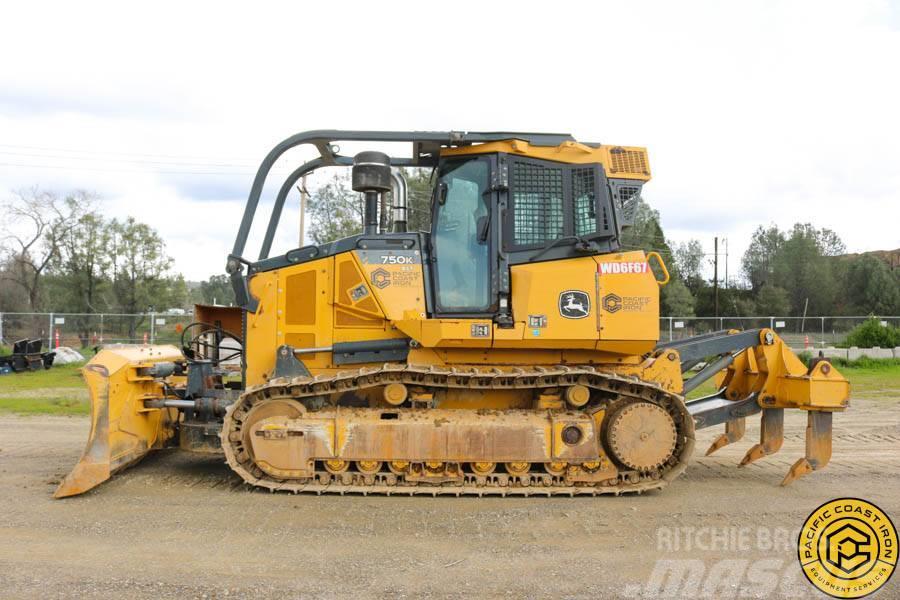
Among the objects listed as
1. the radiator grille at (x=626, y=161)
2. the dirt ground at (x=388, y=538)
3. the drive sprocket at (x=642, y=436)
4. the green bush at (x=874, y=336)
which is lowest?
the dirt ground at (x=388, y=538)

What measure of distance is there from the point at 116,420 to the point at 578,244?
4.84 metres

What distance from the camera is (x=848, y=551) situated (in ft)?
15.3

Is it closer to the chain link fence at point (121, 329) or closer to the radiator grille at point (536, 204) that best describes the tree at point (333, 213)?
the chain link fence at point (121, 329)

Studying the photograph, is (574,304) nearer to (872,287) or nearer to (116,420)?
(116,420)

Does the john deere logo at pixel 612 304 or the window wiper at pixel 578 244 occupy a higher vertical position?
the window wiper at pixel 578 244

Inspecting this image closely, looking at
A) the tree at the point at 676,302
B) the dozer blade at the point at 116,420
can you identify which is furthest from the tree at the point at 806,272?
the dozer blade at the point at 116,420

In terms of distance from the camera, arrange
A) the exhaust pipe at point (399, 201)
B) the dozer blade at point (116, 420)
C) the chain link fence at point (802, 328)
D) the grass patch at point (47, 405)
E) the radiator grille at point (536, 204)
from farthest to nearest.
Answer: the chain link fence at point (802, 328) → the grass patch at point (47, 405) → the exhaust pipe at point (399, 201) → the radiator grille at point (536, 204) → the dozer blade at point (116, 420)

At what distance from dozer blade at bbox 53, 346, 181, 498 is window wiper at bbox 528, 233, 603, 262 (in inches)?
167

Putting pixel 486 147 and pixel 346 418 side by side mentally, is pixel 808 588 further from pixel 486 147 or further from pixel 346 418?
pixel 486 147

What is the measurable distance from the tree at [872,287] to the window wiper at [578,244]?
48.5m

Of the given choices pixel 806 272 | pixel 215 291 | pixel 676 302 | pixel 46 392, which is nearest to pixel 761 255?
pixel 806 272

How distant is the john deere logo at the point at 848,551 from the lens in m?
4.36

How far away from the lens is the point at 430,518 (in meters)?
5.61

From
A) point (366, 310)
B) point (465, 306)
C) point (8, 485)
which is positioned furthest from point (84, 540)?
point (465, 306)
